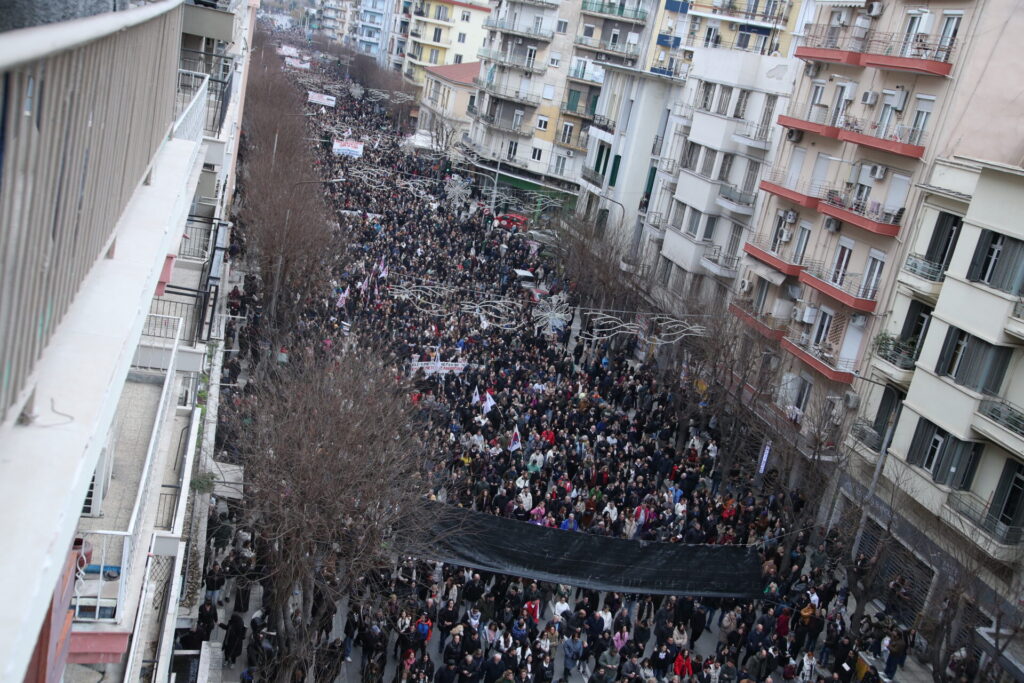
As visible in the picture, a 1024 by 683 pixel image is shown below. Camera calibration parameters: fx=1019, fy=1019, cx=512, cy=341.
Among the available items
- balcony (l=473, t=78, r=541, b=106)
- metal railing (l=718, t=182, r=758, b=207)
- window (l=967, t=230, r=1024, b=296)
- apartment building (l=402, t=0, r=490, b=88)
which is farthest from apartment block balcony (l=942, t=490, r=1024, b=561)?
apartment building (l=402, t=0, r=490, b=88)

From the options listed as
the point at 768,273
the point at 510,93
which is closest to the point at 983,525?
the point at 768,273

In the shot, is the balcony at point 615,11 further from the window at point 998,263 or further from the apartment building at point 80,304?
the apartment building at point 80,304

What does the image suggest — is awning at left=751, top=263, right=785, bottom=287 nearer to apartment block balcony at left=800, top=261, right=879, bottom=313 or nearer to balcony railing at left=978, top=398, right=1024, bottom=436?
apartment block balcony at left=800, top=261, right=879, bottom=313

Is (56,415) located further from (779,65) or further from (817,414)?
(779,65)

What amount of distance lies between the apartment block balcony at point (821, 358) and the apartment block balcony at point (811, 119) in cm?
561

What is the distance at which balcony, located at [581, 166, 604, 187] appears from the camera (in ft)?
169

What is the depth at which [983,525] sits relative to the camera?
63.7 feet

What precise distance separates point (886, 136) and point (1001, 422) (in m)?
9.55

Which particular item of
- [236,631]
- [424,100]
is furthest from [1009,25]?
[424,100]

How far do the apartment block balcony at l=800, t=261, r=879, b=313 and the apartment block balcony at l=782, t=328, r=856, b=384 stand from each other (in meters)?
1.36

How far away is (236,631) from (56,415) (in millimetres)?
12317

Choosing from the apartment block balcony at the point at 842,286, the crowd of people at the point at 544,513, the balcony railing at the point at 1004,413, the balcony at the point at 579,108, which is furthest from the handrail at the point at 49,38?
the balcony at the point at 579,108

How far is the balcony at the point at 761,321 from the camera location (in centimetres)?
2884

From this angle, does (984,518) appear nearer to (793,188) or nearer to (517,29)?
(793,188)
